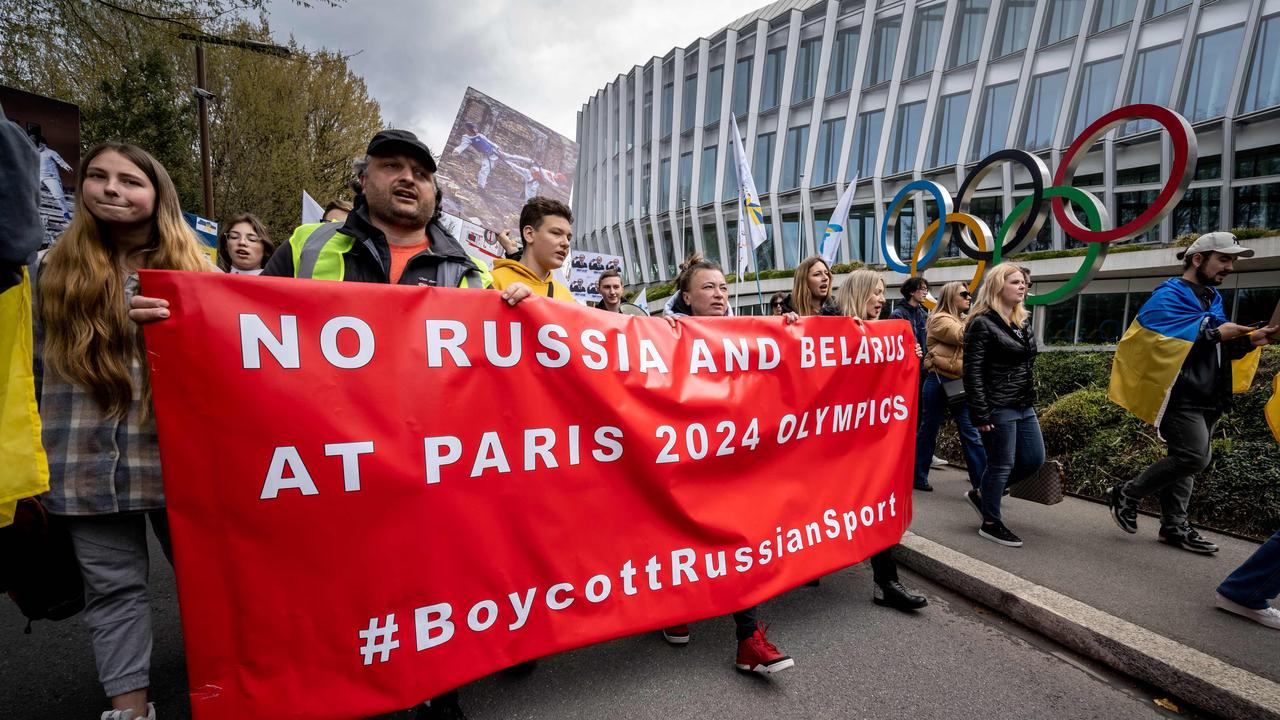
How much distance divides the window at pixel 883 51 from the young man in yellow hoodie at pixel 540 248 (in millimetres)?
28127

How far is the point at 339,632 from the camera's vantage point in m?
1.87

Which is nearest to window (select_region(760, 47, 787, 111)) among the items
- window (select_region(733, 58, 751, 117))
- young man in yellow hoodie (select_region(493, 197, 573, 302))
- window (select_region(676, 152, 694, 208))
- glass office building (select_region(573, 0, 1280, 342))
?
glass office building (select_region(573, 0, 1280, 342))

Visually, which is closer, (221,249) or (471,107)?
(221,249)

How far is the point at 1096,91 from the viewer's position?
70.1 feet

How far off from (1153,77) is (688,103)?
21.0m

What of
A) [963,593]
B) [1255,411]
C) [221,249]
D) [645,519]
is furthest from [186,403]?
[1255,411]

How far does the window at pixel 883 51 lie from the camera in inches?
1029

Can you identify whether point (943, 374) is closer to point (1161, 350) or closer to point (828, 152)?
point (1161, 350)

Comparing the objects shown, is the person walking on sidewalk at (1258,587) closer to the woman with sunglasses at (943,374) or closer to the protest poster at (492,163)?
the woman with sunglasses at (943,374)

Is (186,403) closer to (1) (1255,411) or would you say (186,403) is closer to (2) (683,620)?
(2) (683,620)

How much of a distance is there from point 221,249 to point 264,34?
46.4ft

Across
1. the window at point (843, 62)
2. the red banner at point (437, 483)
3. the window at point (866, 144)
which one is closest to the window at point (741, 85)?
the window at point (843, 62)

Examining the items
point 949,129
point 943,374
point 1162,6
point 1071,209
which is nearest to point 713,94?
point 949,129

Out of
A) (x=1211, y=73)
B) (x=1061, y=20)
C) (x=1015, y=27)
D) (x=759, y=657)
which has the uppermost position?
(x=1015, y=27)
